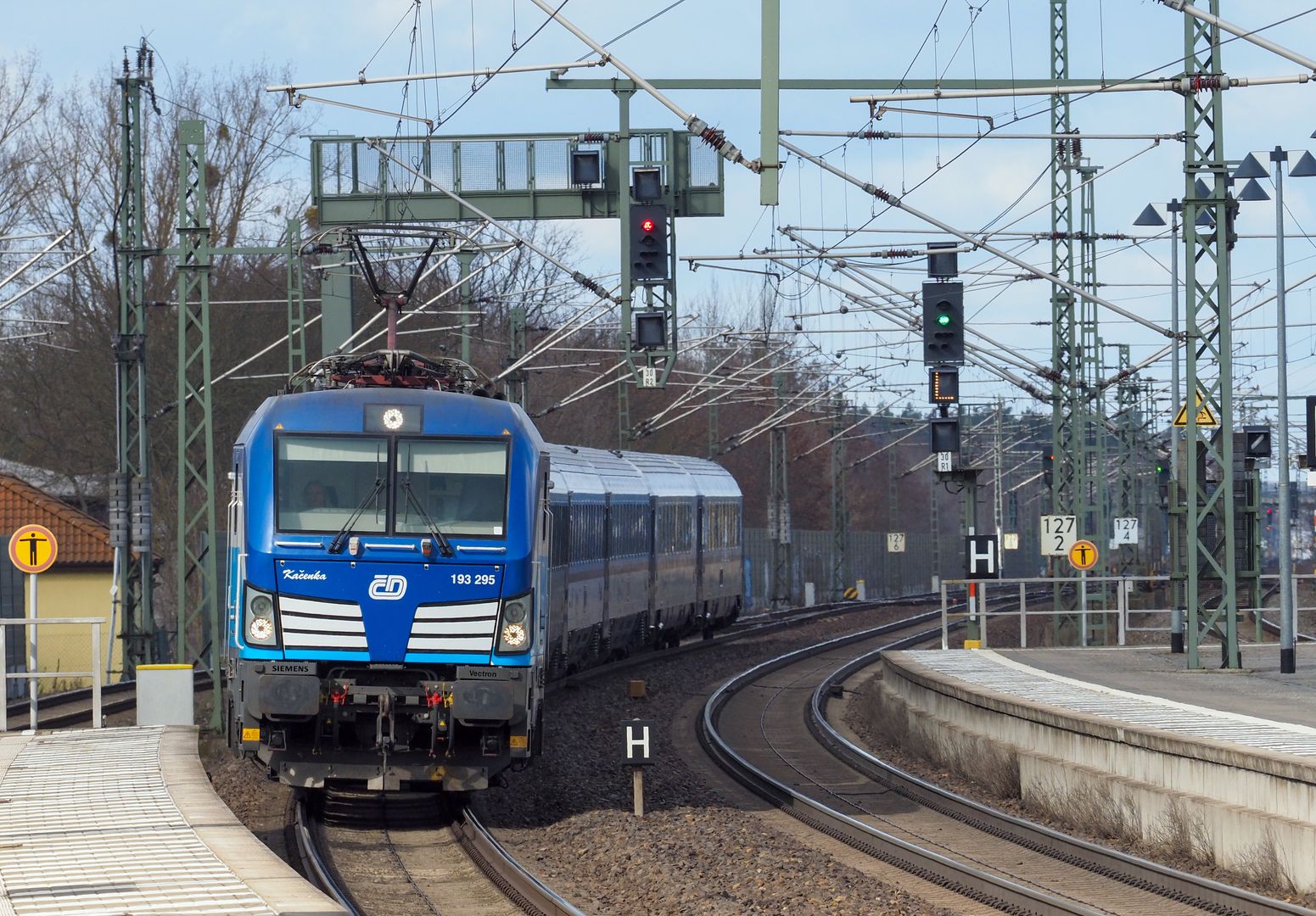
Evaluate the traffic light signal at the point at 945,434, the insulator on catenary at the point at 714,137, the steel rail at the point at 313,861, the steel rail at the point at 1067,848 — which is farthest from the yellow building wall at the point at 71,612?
the steel rail at the point at 313,861

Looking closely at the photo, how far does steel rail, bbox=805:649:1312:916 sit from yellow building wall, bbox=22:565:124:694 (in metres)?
22.0

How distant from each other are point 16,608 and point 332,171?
40.6 feet

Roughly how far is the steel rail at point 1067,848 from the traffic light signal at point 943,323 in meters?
6.82

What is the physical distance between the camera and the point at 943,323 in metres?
26.8

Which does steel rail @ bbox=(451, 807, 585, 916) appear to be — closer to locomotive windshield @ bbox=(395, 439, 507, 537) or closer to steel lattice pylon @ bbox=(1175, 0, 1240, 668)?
locomotive windshield @ bbox=(395, 439, 507, 537)

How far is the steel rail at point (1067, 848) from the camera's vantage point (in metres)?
11.6

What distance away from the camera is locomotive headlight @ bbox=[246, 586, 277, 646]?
13.8 meters

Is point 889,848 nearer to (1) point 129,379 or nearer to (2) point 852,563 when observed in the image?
(1) point 129,379

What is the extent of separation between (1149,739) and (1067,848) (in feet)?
3.48

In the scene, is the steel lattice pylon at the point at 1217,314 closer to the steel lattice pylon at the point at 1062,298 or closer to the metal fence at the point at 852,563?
the steel lattice pylon at the point at 1062,298

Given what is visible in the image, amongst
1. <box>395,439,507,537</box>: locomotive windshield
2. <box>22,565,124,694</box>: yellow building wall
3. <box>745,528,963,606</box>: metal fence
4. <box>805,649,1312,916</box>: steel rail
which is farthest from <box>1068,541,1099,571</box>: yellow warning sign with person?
<box>745,528,963,606</box>: metal fence

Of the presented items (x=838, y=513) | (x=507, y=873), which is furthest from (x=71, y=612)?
(x=507, y=873)

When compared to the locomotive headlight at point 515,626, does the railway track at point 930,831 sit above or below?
below

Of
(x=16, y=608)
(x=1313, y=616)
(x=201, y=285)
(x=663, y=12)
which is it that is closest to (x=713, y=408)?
(x=1313, y=616)
